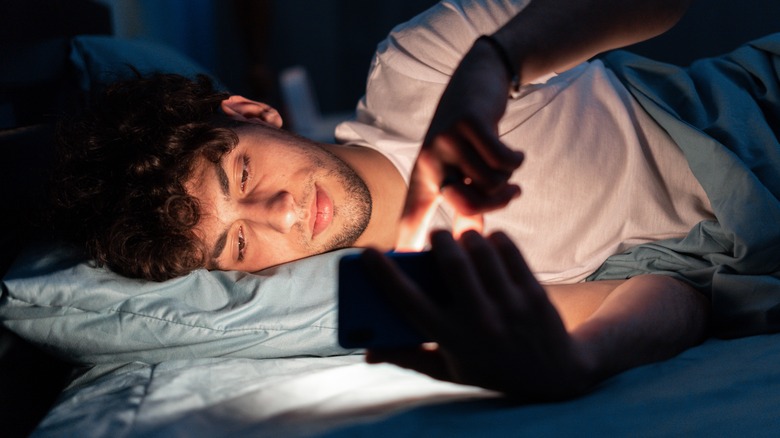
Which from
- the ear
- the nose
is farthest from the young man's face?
the ear

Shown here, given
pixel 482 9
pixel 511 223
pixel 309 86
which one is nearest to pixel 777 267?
pixel 511 223

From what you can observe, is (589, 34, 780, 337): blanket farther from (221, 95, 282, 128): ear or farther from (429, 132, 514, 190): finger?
(221, 95, 282, 128): ear

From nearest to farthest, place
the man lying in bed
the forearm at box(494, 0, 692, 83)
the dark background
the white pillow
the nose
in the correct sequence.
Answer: the forearm at box(494, 0, 692, 83) → the man lying in bed → the white pillow → the nose → the dark background

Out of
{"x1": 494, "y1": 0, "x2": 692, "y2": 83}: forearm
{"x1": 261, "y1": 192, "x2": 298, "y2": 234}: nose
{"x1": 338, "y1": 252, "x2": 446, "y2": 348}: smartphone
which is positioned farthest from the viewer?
{"x1": 261, "y1": 192, "x2": 298, "y2": 234}: nose

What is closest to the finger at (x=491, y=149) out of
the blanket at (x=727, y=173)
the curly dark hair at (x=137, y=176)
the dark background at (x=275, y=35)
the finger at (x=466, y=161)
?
the finger at (x=466, y=161)

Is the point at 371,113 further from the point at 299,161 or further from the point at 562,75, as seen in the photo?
the point at 562,75

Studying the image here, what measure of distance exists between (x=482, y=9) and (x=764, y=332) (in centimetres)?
70

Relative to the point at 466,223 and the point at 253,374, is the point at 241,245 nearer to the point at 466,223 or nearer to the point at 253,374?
the point at 253,374

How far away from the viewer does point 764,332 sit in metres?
0.85

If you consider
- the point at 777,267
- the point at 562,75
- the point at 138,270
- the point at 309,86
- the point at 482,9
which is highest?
A: the point at 482,9

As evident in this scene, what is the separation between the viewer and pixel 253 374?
0.87 metres

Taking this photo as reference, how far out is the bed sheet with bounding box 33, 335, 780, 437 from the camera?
0.55m

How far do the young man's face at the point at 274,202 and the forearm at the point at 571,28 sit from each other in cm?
50

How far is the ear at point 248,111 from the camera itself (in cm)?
130
